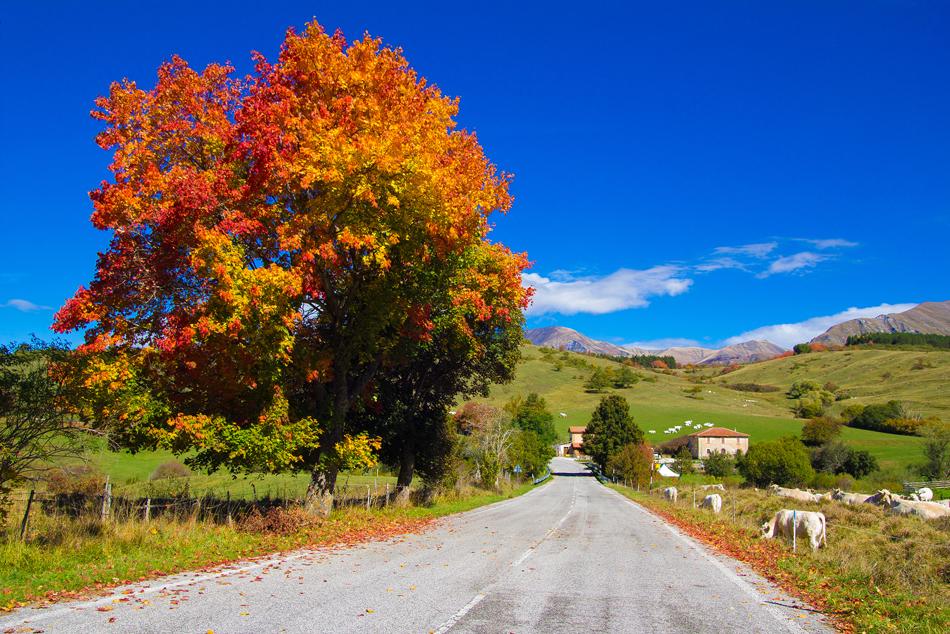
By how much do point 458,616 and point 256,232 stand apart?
998 centimetres

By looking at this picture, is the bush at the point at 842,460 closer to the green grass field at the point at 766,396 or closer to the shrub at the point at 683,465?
the green grass field at the point at 766,396

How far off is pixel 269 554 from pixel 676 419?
13275cm

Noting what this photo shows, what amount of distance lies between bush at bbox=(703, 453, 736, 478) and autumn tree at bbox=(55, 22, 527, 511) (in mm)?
77765

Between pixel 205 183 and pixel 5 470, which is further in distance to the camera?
pixel 205 183

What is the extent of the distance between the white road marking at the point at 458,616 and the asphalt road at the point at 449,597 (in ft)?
0.06

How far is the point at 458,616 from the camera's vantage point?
6742mm

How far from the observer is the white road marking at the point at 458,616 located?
6.20 m

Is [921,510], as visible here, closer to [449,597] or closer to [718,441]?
[449,597]

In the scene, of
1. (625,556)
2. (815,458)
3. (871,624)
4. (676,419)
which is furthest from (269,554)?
(676,419)

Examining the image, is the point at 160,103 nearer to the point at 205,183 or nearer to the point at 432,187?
the point at 205,183

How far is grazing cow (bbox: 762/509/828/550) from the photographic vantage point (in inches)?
574

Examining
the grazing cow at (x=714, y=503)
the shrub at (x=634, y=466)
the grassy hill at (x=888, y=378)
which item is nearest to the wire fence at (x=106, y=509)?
the grazing cow at (x=714, y=503)

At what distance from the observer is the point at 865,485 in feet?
221

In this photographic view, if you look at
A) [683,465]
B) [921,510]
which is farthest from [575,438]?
[921,510]
